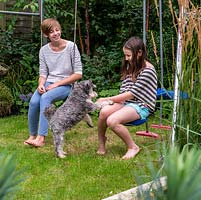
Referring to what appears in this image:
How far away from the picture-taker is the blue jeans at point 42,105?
16.4 feet

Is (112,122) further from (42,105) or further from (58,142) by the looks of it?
(42,105)

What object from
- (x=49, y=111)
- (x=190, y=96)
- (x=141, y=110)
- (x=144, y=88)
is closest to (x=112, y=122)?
(x=141, y=110)

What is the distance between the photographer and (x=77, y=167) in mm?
4215

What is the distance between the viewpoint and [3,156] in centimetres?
46

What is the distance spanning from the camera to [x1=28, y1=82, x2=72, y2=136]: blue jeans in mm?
4992

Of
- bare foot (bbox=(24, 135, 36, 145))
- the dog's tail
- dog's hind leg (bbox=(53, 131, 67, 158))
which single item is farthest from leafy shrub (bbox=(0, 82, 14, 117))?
dog's hind leg (bbox=(53, 131, 67, 158))

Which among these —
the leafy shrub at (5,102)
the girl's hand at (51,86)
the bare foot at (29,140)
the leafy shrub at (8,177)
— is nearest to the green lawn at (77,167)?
the bare foot at (29,140)

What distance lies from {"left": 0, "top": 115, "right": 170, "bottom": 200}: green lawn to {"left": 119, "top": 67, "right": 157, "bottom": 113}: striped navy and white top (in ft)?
1.13

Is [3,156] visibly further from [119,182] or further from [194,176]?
[119,182]

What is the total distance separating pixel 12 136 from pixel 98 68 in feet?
7.61

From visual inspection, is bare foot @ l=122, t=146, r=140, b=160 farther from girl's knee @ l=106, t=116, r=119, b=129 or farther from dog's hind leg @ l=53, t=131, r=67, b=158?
dog's hind leg @ l=53, t=131, r=67, b=158

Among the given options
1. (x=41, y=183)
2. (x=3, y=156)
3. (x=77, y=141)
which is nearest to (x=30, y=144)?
(x=77, y=141)

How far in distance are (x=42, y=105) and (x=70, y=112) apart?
604 millimetres

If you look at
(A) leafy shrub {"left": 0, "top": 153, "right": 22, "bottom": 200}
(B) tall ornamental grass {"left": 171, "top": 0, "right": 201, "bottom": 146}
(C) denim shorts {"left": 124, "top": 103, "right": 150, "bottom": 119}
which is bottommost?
(C) denim shorts {"left": 124, "top": 103, "right": 150, "bottom": 119}
